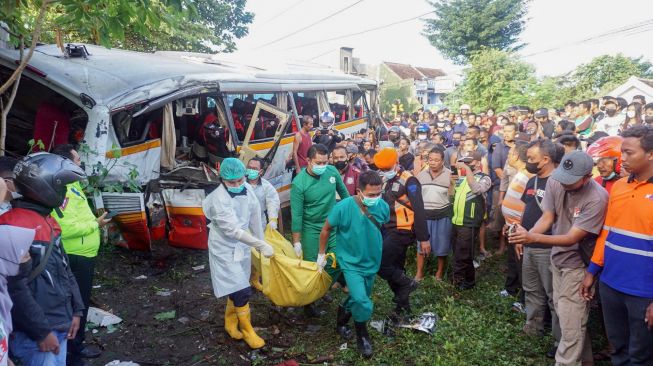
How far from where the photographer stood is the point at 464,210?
5.03m

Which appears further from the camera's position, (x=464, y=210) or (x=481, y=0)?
(x=481, y=0)

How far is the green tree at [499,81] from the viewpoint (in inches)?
740

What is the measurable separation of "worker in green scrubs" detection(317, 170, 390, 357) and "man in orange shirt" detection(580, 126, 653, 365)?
→ 1.66 meters

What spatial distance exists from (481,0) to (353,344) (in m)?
32.1

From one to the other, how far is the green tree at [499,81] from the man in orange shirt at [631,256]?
16.9 metres

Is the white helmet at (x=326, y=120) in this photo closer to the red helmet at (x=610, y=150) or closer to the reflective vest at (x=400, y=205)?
the reflective vest at (x=400, y=205)

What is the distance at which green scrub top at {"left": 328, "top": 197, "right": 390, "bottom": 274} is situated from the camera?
376cm

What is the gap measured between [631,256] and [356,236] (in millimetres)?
1930

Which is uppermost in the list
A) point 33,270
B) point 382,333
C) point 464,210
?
point 33,270

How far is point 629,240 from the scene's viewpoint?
2723 mm

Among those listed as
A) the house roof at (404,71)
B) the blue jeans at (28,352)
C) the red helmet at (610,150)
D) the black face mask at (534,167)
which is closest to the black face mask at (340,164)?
the black face mask at (534,167)

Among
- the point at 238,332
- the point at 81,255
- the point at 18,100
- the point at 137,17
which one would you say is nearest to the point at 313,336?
the point at 238,332

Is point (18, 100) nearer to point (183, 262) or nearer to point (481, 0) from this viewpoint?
point (183, 262)

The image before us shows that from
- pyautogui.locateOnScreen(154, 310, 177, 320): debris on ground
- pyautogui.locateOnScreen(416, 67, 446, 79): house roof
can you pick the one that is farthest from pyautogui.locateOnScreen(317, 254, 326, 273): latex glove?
pyautogui.locateOnScreen(416, 67, 446, 79): house roof
